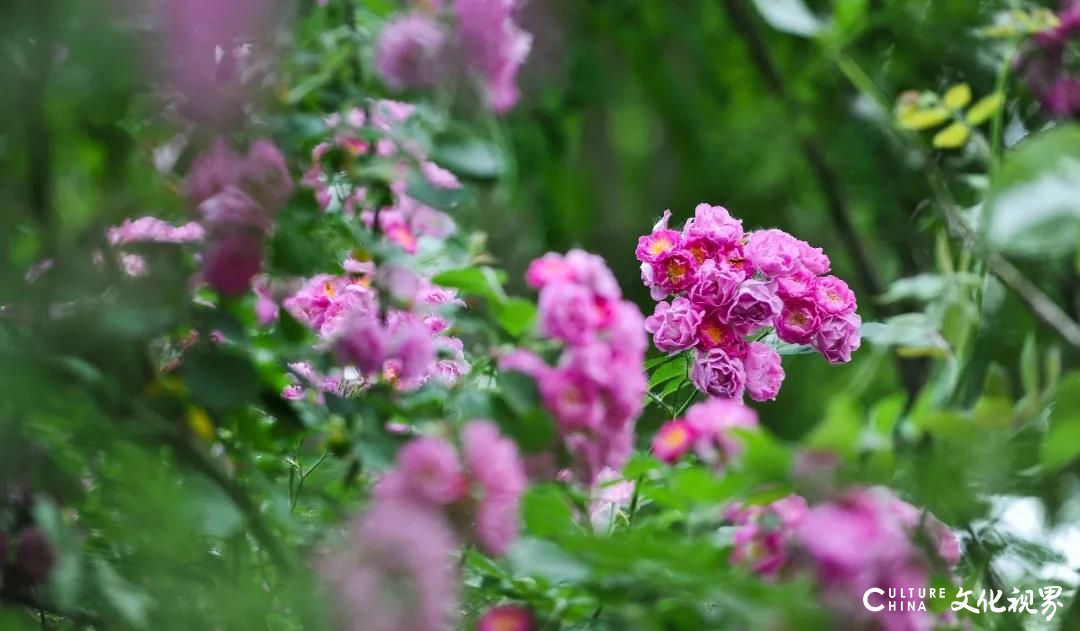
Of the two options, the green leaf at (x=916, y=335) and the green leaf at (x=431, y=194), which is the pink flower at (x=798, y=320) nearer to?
the green leaf at (x=916, y=335)

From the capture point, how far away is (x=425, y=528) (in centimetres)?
61

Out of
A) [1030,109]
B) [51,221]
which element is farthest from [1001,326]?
[51,221]

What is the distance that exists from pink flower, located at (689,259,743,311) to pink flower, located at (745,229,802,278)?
0.06 ft

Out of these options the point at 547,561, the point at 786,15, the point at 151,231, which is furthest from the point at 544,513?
the point at 786,15

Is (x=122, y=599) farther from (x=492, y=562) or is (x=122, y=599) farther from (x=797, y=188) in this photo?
(x=797, y=188)

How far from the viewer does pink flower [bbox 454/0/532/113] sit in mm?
757

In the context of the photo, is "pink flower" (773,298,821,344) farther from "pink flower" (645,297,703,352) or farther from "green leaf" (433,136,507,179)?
"green leaf" (433,136,507,179)

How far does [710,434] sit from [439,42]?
0.96ft

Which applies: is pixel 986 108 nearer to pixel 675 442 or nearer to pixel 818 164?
pixel 675 442

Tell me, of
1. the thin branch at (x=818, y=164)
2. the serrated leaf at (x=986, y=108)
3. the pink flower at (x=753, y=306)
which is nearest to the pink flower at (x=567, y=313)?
the pink flower at (x=753, y=306)

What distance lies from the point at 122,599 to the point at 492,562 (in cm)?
29

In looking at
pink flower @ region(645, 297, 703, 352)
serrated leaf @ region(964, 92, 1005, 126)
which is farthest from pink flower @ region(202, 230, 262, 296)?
serrated leaf @ region(964, 92, 1005, 126)

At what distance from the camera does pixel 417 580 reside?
0.60 meters

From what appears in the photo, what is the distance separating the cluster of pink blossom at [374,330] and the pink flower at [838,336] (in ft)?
0.99
